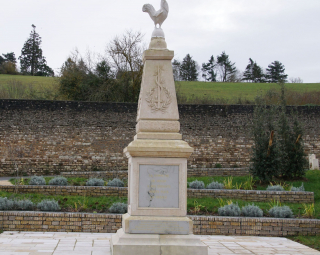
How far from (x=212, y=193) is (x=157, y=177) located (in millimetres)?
6286

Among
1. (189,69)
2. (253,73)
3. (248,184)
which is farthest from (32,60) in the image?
(248,184)

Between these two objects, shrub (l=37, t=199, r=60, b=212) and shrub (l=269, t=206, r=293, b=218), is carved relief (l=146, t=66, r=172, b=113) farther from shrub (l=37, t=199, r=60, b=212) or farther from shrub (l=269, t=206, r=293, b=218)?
shrub (l=269, t=206, r=293, b=218)

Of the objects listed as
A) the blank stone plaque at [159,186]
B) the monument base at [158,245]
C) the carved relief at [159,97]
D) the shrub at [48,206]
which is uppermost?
the carved relief at [159,97]

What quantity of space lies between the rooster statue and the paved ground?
3.80 metres

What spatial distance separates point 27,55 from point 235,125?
38941 millimetres

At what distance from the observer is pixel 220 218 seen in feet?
28.4

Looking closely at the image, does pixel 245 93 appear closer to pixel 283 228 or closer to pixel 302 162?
pixel 302 162

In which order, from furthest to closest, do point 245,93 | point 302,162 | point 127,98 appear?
point 245,93 < point 127,98 < point 302,162

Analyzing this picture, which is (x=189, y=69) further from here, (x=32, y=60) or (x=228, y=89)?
(x=32, y=60)

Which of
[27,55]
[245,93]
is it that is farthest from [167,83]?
[27,55]

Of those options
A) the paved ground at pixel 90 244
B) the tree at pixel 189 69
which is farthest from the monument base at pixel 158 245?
the tree at pixel 189 69

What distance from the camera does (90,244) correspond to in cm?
678

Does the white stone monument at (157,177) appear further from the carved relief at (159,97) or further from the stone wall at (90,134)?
the stone wall at (90,134)

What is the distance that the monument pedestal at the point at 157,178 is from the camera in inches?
215
